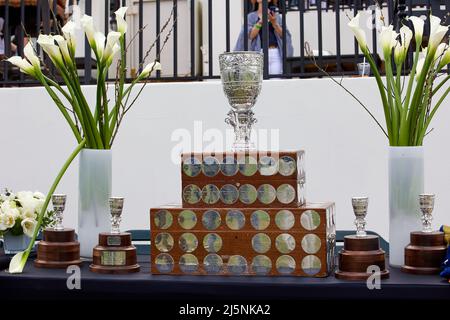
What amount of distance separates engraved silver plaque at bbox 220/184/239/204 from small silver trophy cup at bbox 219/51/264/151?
0.64ft

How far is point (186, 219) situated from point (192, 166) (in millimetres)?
112

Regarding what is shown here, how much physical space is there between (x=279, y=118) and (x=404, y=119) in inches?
64.3

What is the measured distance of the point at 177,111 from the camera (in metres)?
3.11

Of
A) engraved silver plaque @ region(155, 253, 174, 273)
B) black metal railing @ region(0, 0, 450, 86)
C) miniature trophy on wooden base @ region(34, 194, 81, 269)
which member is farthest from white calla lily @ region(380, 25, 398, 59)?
black metal railing @ region(0, 0, 450, 86)

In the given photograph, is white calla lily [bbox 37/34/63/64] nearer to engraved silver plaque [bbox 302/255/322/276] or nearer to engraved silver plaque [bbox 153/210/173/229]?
engraved silver plaque [bbox 153/210/173/229]

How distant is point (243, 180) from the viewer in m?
1.28

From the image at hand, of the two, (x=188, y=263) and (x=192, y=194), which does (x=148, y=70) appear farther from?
(x=188, y=263)

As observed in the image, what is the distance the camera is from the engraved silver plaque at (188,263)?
1.26m

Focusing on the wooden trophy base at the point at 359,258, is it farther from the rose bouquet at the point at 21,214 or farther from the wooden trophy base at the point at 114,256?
the rose bouquet at the point at 21,214

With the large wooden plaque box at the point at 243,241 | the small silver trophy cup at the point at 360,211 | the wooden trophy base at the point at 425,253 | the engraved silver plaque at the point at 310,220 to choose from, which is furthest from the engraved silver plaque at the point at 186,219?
the wooden trophy base at the point at 425,253

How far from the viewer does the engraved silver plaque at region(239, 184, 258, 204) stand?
1268mm

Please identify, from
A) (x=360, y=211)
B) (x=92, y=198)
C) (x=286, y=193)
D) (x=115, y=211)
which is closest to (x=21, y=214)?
(x=92, y=198)

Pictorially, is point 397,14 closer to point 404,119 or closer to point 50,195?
point 404,119
